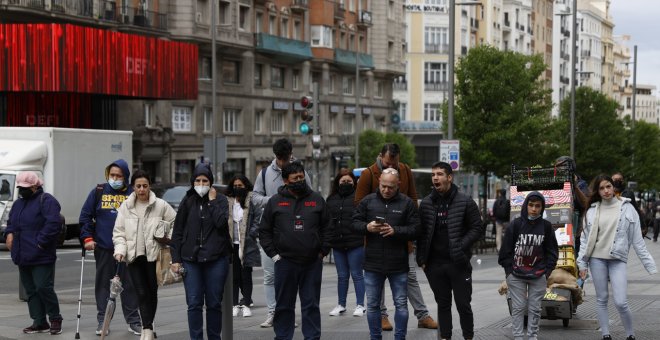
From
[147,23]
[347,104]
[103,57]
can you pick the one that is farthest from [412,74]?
[103,57]

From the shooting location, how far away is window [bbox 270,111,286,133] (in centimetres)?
6397

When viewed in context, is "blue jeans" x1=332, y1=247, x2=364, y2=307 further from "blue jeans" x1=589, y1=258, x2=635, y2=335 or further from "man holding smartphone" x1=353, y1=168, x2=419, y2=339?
"blue jeans" x1=589, y1=258, x2=635, y2=335

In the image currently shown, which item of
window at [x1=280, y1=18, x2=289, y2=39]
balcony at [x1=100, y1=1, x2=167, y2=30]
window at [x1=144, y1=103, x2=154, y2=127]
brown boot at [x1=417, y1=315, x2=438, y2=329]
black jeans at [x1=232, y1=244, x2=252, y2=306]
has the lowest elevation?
brown boot at [x1=417, y1=315, x2=438, y2=329]

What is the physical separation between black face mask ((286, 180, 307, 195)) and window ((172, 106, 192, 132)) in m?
43.9

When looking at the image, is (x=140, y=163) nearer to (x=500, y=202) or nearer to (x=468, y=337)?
(x=500, y=202)

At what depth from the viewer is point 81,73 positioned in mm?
44000

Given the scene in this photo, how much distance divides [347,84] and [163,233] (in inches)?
2407

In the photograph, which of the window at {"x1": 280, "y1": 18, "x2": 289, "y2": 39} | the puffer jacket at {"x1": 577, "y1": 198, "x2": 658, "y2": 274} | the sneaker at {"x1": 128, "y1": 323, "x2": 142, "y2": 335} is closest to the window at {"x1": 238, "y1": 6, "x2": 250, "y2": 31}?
the window at {"x1": 280, "y1": 18, "x2": 289, "y2": 39}

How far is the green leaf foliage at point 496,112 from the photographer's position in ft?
153

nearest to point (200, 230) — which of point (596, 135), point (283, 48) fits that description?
point (283, 48)

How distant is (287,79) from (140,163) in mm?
15355

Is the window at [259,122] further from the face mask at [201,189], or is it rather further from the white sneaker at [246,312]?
the face mask at [201,189]

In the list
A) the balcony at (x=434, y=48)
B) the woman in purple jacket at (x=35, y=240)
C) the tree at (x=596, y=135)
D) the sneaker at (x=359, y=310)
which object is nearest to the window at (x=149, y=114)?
the tree at (x=596, y=135)

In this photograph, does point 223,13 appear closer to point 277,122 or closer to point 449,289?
point 277,122
